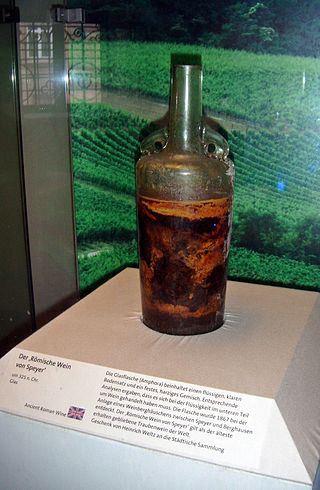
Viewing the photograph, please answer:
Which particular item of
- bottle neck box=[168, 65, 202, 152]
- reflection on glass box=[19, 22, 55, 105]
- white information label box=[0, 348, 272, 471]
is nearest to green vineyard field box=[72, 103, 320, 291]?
reflection on glass box=[19, 22, 55, 105]

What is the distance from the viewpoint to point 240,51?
1826 mm

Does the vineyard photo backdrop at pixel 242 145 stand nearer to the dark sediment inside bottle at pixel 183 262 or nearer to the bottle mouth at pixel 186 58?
the bottle mouth at pixel 186 58

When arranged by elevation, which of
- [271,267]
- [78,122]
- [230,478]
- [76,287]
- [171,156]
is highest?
[171,156]

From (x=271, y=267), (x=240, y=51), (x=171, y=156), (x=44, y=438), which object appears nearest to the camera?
(x=44, y=438)

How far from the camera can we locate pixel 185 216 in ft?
3.74

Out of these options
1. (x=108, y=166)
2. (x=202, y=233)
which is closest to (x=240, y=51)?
(x=108, y=166)

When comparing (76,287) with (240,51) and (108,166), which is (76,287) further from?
(240,51)

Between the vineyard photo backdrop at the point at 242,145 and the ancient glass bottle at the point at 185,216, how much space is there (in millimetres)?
673

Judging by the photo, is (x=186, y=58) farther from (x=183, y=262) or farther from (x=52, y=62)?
(x=183, y=262)

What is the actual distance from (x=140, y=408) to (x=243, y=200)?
1073mm

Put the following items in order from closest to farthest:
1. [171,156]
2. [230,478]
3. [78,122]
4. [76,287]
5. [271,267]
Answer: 1. [230,478]
2. [171,156]
3. [271,267]
4. [78,122]
5. [76,287]

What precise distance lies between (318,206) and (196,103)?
86cm

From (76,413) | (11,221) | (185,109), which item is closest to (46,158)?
(11,221)

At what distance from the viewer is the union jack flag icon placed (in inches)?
41.1
